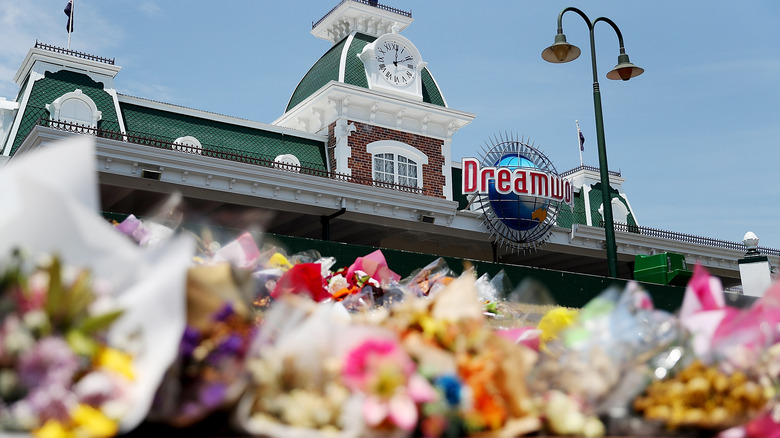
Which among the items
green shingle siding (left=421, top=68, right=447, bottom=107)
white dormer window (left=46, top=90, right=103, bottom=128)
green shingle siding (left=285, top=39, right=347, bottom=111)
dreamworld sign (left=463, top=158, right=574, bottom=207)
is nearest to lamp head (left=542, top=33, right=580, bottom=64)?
dreamworld sign (left=463, top=158, right=574, bottom=207)

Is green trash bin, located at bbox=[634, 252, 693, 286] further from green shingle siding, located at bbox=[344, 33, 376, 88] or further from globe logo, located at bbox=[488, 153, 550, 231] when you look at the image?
green shingle siding, located at bbox=[344, 33, 376, 88]

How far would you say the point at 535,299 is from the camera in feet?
14.0

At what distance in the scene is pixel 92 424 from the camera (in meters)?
1.52

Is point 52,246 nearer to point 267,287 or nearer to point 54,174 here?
point 54,174

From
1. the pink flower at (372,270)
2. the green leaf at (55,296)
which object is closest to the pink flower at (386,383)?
the green leaf at (55,296)

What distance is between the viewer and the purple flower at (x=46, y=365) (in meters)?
1.54

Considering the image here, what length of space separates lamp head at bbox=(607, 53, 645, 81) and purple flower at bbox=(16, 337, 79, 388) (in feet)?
41.7

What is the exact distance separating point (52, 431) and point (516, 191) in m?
21.0

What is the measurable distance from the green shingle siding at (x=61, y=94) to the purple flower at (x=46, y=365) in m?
20.6

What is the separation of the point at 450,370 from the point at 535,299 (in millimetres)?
2453

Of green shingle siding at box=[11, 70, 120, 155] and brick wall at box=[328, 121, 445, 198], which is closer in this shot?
green shingle siding at box=[11, 70, 120, 155]

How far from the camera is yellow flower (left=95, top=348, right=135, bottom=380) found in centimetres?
163

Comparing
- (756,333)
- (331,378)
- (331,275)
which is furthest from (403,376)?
(331,275)

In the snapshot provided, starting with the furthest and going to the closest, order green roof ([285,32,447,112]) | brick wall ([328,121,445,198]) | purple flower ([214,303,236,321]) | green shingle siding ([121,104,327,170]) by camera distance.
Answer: green roof ([285,32,447,112]) < brick wall ([328,121,445,198]) < green shingle siding ([121,104,327,170]) < purple flower ([214,303,236,321])
